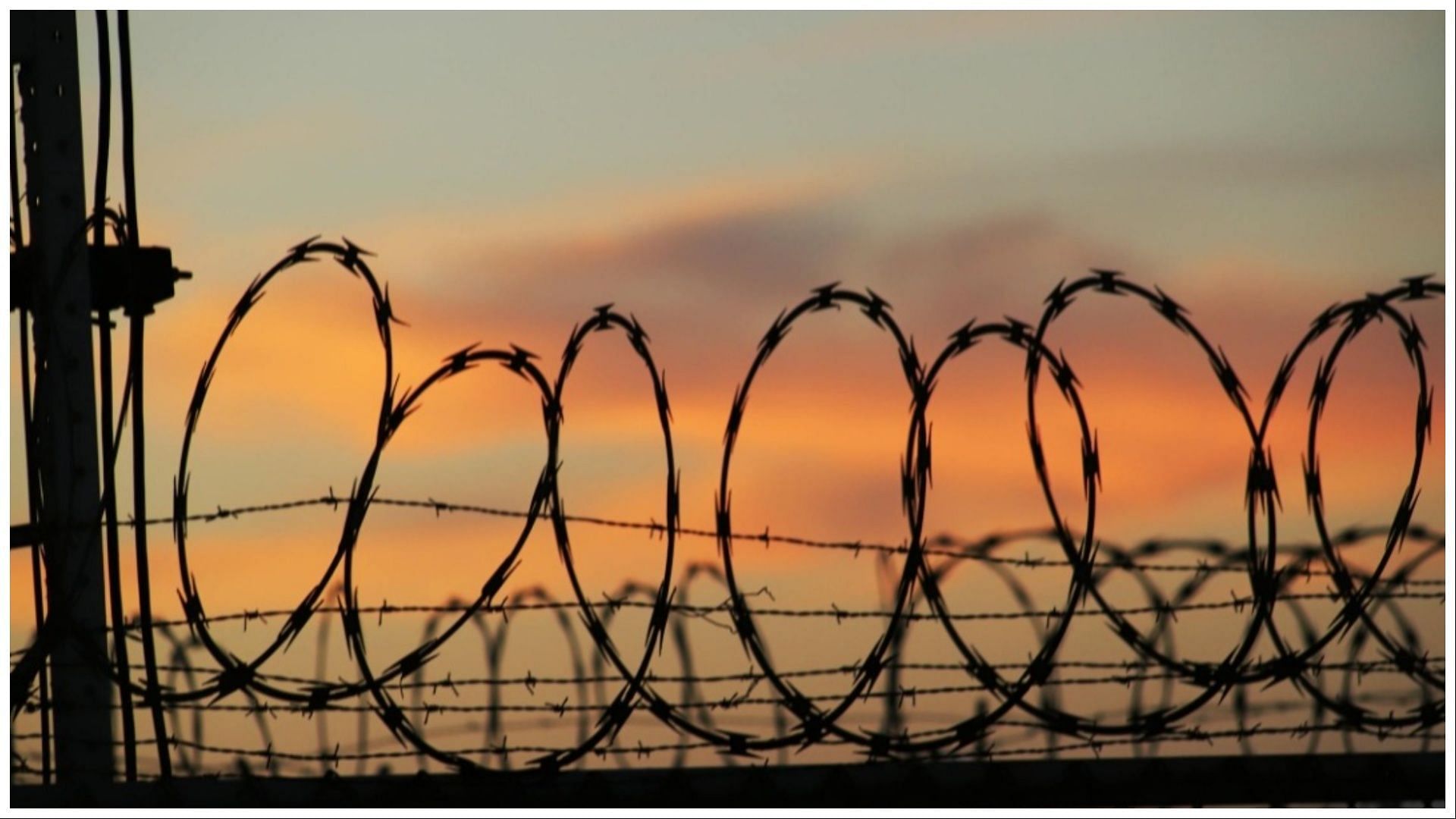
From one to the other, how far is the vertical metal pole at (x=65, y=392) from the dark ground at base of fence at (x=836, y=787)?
1.11 ft

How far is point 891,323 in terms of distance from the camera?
19.7ft

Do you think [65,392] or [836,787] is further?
[65,392]

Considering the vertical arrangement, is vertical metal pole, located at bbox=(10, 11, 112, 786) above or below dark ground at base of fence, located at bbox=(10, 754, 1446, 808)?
above

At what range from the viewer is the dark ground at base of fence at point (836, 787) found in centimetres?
614

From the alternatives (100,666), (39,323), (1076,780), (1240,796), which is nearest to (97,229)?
(39,323)

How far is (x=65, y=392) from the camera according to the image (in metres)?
6.55

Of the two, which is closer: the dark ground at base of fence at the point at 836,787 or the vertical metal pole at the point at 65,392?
the dark ground at base of fence at the point at 836,787

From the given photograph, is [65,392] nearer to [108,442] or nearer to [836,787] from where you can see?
[108,442]

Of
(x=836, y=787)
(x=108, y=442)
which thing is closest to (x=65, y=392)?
(x=108, y=442)

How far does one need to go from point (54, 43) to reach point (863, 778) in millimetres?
3661

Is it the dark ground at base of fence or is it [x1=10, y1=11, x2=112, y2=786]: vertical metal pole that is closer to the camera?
the dark ground at base of fence

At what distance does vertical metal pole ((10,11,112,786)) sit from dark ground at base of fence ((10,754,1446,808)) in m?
0.34

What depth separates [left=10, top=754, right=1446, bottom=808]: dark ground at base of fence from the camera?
20.1 ft

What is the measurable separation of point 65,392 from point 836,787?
2901 millimetres
